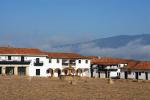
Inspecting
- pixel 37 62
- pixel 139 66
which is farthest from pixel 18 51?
pixel 139 66

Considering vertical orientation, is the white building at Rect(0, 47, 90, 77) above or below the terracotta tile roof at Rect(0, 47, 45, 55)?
below

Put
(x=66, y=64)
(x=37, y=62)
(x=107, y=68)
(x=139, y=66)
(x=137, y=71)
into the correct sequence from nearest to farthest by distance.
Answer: (x=37, y=62) → (x=137, y=71) → (x=139, y=66) → (x=66, y=64) → (x=107, y=68)

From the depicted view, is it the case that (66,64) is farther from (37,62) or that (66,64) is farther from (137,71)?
(137,71)

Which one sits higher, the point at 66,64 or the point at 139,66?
the point at 66,64

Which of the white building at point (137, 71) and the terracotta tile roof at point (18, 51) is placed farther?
the white building at point (137, 71)

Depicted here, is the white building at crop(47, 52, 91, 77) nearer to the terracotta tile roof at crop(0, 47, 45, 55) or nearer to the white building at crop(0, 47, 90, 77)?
the white building at crop(0, 47, 90, 77)

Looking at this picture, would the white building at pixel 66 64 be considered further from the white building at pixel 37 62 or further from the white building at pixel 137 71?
the white building at pixel 137 71

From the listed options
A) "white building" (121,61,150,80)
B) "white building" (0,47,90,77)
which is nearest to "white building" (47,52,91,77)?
"white building" (0,47,90,77)

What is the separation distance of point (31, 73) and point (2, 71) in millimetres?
5906

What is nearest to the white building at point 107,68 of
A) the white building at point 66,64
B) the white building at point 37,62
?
the white building at point 37,62

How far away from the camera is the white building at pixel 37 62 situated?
305ft

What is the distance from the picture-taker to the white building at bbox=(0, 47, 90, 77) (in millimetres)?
92938

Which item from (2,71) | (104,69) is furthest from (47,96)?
(104,69)

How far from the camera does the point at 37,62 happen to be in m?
96.5
